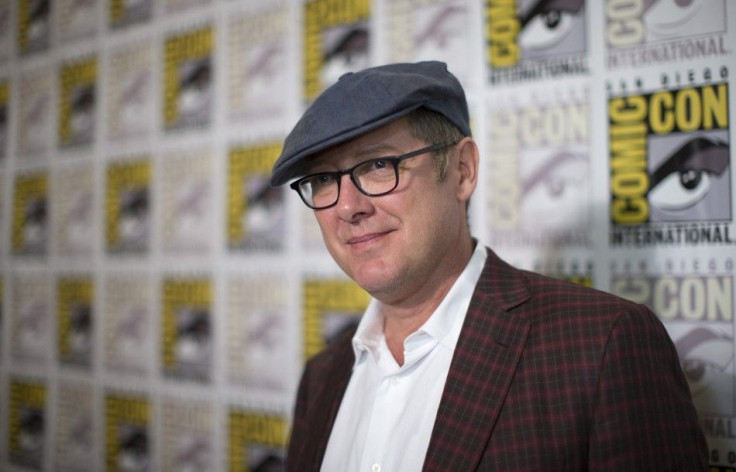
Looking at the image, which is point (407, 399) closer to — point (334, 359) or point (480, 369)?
point (480, 369)

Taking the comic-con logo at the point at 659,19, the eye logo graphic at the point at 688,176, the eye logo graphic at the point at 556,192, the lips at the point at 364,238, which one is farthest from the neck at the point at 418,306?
the comic-con logo at the point at 659,19

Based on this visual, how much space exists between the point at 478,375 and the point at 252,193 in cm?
84

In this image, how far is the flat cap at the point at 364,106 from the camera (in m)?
0.72

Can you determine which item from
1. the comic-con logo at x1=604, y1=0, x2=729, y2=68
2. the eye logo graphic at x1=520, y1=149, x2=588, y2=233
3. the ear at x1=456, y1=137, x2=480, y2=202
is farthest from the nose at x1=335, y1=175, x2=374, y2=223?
the comic-con logo at x1=604, y1=0, x2=729, y2=68

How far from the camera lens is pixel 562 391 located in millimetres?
685

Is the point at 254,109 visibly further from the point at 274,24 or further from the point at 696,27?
the point at 696,27

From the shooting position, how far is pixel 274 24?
54.7 inches

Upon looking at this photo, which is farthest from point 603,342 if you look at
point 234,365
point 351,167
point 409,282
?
point 234,365

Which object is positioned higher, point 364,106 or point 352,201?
point 364,106

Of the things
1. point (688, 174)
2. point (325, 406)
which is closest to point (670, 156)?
point (688, 174)

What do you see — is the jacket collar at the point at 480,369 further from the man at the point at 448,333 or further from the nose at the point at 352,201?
the nose at the point at 352,201

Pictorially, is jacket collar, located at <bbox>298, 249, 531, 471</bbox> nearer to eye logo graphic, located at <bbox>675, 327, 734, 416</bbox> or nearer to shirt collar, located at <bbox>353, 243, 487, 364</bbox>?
shirt collar, located at <bbox>353, 243, 487, 364</bbox>

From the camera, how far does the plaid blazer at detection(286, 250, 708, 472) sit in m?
0.65

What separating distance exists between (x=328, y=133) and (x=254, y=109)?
2.41 feet
